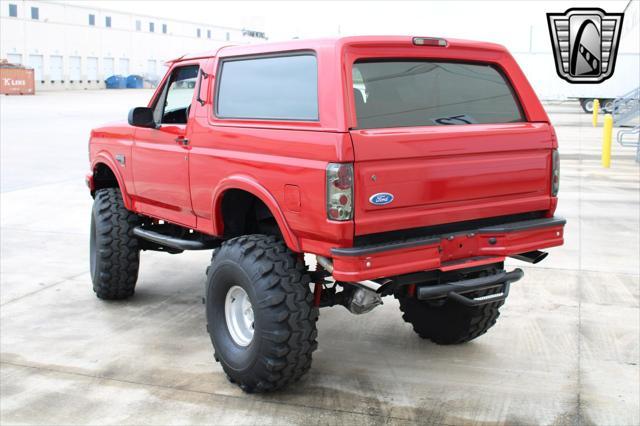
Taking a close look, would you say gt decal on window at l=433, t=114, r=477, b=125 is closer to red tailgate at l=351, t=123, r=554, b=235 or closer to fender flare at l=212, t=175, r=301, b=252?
red tailgate at l=351, t=123, r=554, b=235

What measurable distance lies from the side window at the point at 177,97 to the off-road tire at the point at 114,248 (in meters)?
1.00

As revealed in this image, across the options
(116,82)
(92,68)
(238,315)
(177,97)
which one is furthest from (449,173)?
(92,68)

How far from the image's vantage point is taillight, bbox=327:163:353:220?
4.12m

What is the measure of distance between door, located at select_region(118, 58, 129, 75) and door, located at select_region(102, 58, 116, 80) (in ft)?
4.05

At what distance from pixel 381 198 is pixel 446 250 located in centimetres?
62

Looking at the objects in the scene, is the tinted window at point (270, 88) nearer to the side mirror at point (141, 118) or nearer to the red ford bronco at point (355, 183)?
the red ford bronco at point (355, 183)

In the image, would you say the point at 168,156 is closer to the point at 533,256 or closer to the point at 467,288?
the point at 467,288

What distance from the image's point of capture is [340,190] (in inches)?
163

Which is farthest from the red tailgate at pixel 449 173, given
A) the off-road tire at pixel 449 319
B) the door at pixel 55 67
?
the door at pixel 55 67

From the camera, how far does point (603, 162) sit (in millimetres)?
17422

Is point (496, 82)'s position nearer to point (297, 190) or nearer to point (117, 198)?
point (297, 190)

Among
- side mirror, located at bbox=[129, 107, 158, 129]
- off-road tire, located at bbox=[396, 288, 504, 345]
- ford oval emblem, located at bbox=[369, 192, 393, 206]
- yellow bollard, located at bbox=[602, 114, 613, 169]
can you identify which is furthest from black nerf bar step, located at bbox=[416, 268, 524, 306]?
yellow bollard, located at bbox=[602, 114, 613, 169]

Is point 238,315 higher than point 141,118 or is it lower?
lower

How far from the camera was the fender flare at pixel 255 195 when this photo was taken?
14.8 ft
